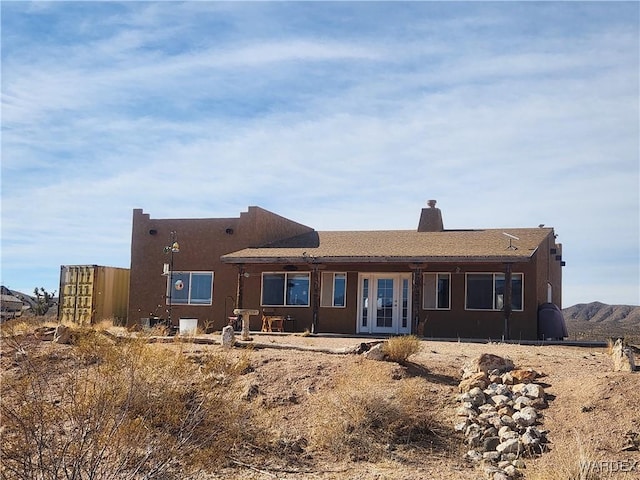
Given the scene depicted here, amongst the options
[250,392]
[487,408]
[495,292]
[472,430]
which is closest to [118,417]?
[250,392]

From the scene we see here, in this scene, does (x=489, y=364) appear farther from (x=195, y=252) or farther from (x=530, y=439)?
(x=195, y=252)

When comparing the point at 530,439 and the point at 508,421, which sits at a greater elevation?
the point at 508,421

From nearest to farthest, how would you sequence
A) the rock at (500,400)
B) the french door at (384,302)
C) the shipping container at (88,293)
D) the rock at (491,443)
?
1. the rock at (491,443)
2. the rock at (500,400)
3. the french door at (384,302)
4. the shipping container at (88,293)

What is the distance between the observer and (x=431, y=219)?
2734 cm

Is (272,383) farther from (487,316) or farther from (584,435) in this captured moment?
(487,316)

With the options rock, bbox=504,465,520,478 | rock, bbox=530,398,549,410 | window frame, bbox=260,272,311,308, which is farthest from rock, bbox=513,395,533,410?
window frame, bbox=260,272,311,308

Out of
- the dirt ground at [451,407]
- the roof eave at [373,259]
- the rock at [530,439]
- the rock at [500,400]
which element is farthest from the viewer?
the roof eave at [373,259]

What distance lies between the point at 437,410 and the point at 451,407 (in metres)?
0.30

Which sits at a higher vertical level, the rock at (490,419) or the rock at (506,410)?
the rock at (506,410)

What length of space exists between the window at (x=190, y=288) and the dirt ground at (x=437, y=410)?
366 inches

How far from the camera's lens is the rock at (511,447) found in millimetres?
11628

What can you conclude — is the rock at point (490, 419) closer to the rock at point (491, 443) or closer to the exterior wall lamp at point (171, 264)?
the rock at point (491, 443)

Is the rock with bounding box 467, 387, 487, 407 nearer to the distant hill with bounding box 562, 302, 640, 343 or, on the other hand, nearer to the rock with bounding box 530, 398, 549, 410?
the rock with bounding box 530, 398, 549, 410

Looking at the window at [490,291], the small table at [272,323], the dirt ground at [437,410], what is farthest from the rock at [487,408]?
the small table at [272,323]
